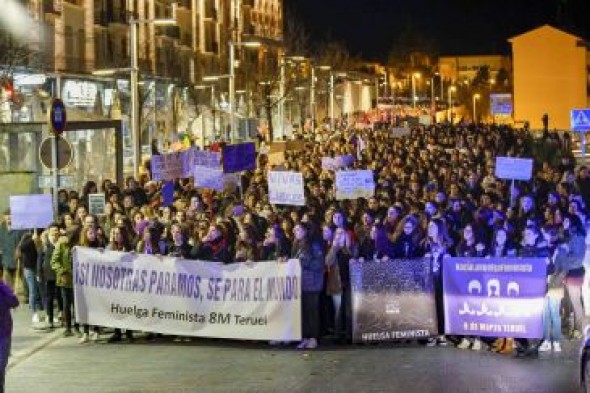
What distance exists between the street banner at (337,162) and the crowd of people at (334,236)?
5.40 metres

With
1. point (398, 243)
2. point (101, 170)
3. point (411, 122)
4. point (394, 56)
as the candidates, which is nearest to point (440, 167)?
point (101, 170)

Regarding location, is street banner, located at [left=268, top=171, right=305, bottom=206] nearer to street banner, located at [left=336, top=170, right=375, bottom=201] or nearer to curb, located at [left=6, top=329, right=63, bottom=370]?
street banner, located at [left=336, top=170, right=375, bottom=201]

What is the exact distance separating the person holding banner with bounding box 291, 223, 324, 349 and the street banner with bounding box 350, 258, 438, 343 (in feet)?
1.48

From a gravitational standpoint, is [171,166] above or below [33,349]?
above

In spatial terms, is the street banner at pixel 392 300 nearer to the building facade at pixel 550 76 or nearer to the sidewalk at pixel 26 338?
the sidewalk at pixel 26 338

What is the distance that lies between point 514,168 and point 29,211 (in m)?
9.33

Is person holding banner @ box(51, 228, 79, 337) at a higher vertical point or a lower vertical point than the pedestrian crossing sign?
lower

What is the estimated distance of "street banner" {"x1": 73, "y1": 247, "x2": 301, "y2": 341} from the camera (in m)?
14.3

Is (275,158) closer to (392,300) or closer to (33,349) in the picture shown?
(33,349)

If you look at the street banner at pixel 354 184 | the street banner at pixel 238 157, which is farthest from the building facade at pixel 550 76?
the street banner at pixel 354 184

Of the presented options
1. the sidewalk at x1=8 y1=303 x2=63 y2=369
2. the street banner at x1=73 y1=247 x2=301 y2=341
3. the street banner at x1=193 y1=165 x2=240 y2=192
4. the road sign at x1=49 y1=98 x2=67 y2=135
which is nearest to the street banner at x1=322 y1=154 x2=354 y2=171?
the street banner at x1=193 y1=165 x2=240 y2=192

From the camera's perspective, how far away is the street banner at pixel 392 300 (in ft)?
46.1

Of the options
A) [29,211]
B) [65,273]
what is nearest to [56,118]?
[29,211]

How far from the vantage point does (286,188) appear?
19.2m
